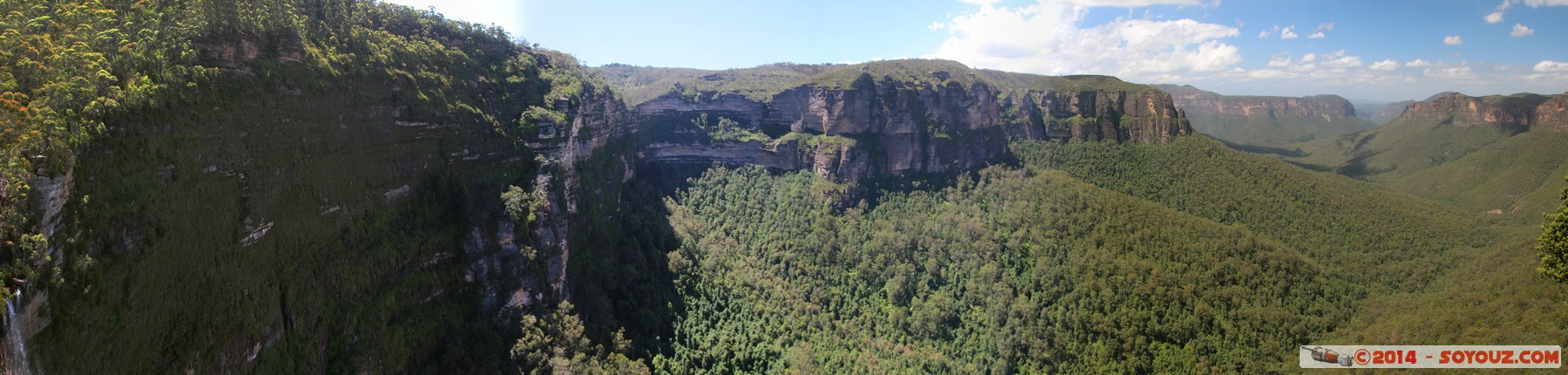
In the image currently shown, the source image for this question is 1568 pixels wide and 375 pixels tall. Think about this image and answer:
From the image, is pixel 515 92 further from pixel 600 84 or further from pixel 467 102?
pixel 600 84

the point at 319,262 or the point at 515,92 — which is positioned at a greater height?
the point at 515,92

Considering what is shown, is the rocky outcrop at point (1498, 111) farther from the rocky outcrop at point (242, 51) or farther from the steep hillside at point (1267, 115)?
the rocky outcrop at point (242, 51)

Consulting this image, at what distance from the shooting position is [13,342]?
12.6 meters

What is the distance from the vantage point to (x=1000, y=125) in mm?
Result: 66812

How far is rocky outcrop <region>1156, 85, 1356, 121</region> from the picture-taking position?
482 feet

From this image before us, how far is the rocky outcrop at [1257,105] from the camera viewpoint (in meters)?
147

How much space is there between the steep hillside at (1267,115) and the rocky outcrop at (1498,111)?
45.5 m

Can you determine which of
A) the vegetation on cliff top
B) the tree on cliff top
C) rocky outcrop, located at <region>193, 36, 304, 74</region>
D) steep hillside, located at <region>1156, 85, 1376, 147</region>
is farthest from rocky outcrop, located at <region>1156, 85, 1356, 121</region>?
rocky outcrop, located at <region>193, 36, 304, 74</region>

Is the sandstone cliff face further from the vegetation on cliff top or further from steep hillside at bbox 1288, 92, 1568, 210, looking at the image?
steep hillside at bbox 1288, 92, 1568, 210

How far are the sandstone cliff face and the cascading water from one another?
51437mm

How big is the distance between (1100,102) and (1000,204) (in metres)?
17.6

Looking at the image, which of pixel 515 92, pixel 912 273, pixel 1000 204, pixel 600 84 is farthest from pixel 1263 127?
pixel 515 92

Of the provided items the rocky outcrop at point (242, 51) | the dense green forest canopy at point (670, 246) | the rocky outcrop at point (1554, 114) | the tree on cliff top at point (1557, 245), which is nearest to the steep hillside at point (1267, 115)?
the rocky outcrop at point (1554, 114)

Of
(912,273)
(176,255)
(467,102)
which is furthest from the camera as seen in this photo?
(912,273)
